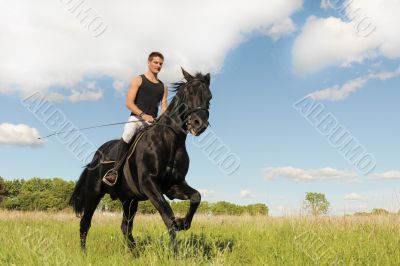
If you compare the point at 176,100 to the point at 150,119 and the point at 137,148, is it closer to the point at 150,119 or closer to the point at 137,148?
the point at 150,119

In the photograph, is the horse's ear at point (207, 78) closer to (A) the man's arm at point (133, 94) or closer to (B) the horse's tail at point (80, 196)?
(A) the man's arm at point (133, 94)

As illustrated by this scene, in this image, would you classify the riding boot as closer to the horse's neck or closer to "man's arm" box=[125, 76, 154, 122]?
"man's arm" box=[125, 76, 154, 122]

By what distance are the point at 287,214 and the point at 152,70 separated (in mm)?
5609

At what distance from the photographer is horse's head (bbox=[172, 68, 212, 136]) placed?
584cm

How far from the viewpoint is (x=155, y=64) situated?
7535 mm

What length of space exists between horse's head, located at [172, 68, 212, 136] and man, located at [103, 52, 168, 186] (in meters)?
1.01

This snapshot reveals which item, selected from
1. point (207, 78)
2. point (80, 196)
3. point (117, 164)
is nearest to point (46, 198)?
point (80, 196)

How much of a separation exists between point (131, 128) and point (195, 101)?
2007 mm

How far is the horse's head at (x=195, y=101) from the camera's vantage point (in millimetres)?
5840

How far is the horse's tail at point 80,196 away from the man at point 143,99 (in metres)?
2.10

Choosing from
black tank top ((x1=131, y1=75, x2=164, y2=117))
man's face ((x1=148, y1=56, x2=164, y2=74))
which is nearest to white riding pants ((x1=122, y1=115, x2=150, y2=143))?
black tank top ((x1=131, y1=75, x2=164, y2=117))

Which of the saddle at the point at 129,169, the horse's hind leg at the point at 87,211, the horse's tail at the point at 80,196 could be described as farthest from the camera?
the horse's tail at the point at 80,196

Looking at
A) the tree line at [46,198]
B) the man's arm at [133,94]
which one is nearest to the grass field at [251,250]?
the man's arm at [133,94]

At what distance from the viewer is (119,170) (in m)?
7.77
